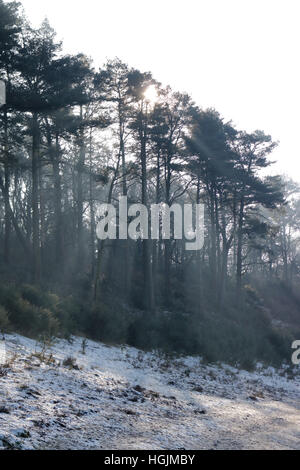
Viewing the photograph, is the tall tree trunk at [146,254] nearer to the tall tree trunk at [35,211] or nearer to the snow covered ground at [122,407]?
the tall tree trunk at [35,211]

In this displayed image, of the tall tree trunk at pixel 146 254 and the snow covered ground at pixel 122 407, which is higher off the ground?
the tall tree trunk at pixel 146 254

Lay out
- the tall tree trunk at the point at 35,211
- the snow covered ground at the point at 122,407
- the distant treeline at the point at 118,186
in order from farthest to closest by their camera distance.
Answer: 1. the tall tree trunk at the point at 35,211
2. the distant treeline at the point at 118,186
3. the snow covered ground at the point at 122,407

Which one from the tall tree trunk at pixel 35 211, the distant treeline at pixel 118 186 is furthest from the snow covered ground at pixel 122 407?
the tall tree trunk at pixel 35 211

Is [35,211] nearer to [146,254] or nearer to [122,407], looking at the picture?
[146,254]

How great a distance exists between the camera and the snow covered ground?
20.9 feet

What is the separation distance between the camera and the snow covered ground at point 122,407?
636cm

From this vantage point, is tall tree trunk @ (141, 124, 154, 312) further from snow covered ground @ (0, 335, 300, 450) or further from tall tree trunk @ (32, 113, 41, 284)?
snow covered ground @ (0, 335, 300, 450)

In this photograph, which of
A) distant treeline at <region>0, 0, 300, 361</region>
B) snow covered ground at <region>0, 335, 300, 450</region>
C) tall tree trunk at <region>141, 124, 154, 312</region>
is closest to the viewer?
snow covered ground at <region>0, 335, 300, 450</region>

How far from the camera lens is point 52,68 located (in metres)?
20.4

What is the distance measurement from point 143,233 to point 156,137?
560cm

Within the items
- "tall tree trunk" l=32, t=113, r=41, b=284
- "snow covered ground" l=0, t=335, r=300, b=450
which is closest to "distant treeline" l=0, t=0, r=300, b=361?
"tall tree trunk" l=32, t=113, r=41, b=284

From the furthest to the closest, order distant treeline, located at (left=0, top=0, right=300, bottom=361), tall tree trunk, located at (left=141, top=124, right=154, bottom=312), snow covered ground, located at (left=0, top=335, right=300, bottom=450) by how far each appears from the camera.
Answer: tall tree trunk, located at (left=141, top=124, right=154, bottom=312)
distant treeline, located at (left=0, top=0, right=300, bottom=361)
snow covered ground, located at (left=0, top=335, right=300, bottom=450)

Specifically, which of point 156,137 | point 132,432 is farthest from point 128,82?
point 132,432

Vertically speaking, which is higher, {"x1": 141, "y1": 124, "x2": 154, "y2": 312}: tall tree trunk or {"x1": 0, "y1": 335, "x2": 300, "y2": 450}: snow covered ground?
{"x1": 141, "y1": 124, "x2": 154, "y2": 312}: tall tree trunk
